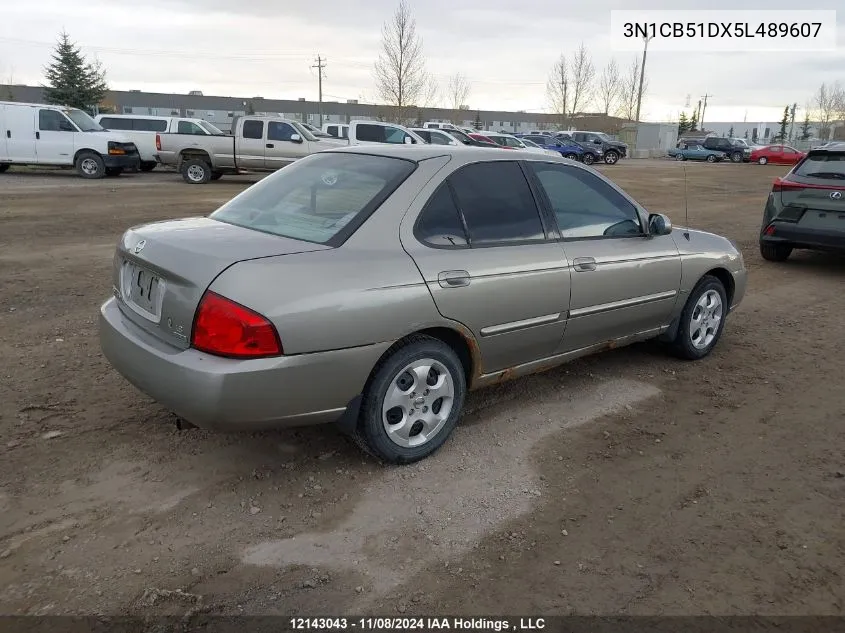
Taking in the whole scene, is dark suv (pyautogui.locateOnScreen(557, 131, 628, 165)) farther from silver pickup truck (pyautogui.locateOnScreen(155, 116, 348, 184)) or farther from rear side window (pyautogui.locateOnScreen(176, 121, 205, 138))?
rear side window (pyautogui.locateOnScreen(176, 121, 205, 138))

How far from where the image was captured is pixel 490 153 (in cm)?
400

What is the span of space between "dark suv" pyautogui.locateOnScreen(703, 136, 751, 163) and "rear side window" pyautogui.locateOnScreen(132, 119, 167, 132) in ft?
126

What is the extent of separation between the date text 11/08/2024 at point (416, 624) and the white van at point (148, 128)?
20.4m

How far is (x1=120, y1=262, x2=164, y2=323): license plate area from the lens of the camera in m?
3.20

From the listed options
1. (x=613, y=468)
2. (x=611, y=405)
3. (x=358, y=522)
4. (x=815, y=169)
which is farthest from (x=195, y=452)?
(x=815, y=169)

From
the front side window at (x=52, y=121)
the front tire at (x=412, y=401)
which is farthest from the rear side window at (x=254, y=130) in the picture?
the front tire at (x=412, y=401)

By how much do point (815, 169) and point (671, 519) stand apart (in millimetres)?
6895

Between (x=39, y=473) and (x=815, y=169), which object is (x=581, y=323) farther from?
(x=815, y=169)

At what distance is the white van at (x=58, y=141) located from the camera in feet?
61.7

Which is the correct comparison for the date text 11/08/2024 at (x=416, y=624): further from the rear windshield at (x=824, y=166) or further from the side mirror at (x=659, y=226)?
the rear windshield at (x=824, y=166)

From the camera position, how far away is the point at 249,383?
289 cm

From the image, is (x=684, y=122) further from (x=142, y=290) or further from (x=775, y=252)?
(x=142, y=290)

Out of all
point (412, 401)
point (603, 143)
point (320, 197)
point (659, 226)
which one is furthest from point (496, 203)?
point (603, 143)

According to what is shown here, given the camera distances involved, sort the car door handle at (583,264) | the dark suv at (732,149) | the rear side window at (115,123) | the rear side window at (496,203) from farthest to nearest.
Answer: the dark suv at (732,149)
the rear side window at (115,123)
the car door handle at (583,264)
the rear side window at (496,203)
